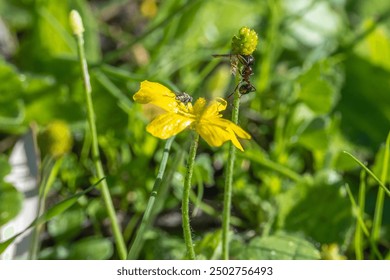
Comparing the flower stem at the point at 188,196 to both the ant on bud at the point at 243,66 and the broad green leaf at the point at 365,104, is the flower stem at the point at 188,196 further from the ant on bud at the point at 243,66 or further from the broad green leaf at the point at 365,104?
the broad green leaf at the point at 365,104

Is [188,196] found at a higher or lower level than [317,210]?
lower

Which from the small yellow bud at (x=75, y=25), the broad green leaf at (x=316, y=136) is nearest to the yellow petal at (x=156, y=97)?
the small yellow bud at (x=75, y=25)

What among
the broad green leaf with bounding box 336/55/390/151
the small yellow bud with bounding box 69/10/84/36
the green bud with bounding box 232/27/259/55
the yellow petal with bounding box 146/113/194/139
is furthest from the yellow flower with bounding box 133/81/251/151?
the broad green leaf with bounding box 336/55/390/151

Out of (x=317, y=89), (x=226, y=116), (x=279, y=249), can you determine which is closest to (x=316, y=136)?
(x=317, y=89)

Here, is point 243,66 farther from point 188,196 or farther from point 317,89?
point 317,89
